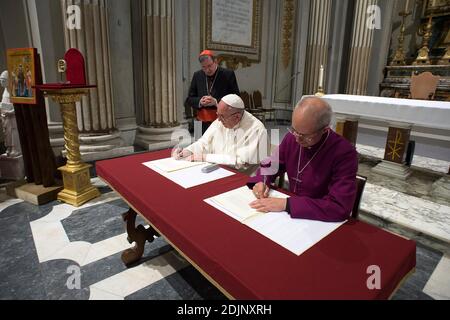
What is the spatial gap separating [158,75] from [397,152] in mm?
4360

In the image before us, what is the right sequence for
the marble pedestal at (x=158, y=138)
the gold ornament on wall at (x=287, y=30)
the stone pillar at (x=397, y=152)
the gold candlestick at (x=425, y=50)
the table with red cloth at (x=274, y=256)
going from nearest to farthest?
the table with red cloth at (x=274, y=256) < the stone pillar at (x=397, y=152) < the marble pedestal at (x=158, y=138) < the gold candlestick at (x=425, y=50) < the gold ornament on wall at (x=287, y=30)

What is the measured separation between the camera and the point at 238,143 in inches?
106

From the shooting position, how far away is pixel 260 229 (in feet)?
4.43

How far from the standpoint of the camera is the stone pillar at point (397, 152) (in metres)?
4.59

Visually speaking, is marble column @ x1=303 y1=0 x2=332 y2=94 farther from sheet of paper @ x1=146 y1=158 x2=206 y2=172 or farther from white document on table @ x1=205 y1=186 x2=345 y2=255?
white document on table @ x1=205 y1=186 x2=345 y2=255

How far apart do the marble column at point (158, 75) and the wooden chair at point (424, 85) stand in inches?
176

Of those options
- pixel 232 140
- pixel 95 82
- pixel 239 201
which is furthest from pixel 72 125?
pixel 239 201

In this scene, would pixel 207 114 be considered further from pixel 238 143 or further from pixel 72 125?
pixel 72 125

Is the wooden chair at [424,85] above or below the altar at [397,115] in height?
above

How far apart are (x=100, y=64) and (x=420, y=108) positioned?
4.81 meters

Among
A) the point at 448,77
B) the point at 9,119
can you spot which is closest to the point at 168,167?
the point at 9,119

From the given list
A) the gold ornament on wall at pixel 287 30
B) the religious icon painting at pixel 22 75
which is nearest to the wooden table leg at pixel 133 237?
the religious icon painting at pixel 22 75

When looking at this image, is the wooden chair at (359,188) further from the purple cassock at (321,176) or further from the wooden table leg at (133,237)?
the wooden table leg at (133,237)
